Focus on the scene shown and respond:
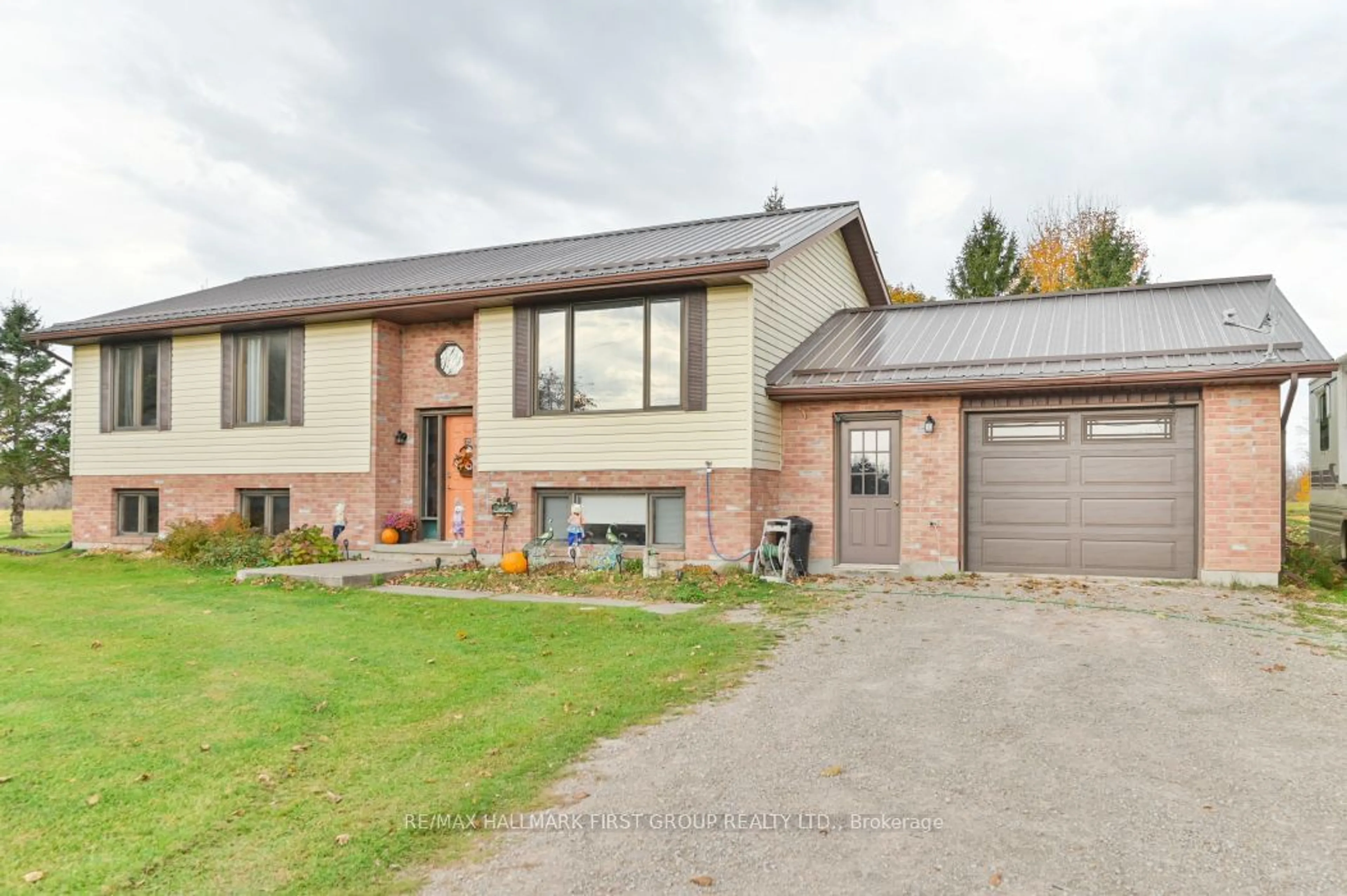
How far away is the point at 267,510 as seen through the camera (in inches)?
522

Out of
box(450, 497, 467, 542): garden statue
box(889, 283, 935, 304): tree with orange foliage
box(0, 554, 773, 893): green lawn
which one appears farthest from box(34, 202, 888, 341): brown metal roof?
box(889, 283, 935, 304): tree with orange foliage

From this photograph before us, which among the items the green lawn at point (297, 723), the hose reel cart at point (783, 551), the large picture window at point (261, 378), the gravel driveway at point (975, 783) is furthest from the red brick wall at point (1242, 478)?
the large picture window at point (261, 378)

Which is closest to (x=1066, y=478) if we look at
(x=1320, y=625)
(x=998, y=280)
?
(x=1320, y=625)

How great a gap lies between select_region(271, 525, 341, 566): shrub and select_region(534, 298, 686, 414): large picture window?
12.4 feet

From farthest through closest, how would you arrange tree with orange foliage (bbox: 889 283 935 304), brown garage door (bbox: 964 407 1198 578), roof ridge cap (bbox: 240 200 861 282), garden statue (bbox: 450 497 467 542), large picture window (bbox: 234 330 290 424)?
tree with orange foliage (bbox: 889 283 935 304), roof ridge cap (bbox: 240 200 861 282), large picture window (bbox: 234 330 290 424), garden statue (bbox: 450 497 467 542), brown garage door (bbox: 964 407 1198 578)

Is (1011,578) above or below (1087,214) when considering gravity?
below

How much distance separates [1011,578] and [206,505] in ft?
41.5

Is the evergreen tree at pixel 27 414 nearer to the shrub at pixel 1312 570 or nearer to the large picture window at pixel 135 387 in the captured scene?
the large picture window at pixel 135 387

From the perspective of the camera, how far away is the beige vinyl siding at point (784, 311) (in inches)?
415

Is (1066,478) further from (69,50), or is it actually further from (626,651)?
(69,50)

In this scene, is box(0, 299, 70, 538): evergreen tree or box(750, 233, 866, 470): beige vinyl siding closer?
box(750, 233, 866, 470): beige vinyl siding

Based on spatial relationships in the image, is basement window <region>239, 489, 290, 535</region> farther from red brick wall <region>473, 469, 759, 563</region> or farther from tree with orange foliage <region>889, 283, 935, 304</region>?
tree with orange foliage <region>889, 283, 935, 304</region>

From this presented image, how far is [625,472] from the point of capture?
10875 millimetres

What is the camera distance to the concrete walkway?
27.3ft
